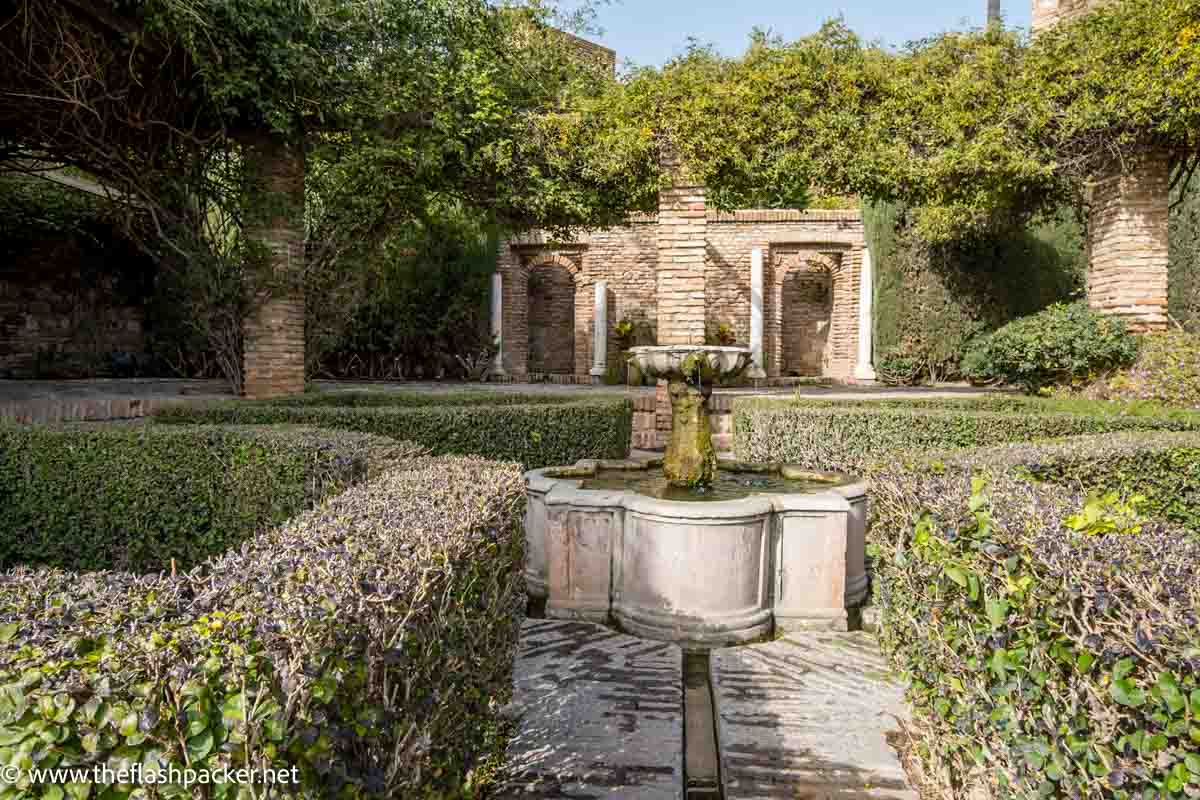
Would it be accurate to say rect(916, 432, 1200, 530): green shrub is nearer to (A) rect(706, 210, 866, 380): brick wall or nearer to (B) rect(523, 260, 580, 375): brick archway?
(A) rect(706, 210, 866, 380): brick wall

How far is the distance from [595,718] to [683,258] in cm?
638

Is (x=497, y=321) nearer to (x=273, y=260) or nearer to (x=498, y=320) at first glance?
(x=498, y=320)

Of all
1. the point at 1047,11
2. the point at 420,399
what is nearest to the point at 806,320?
the point at 1047,11

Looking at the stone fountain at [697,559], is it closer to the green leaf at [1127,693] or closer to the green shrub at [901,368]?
the green leaf at [1127,693]

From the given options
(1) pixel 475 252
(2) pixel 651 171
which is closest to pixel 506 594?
(2) pixel 651 171

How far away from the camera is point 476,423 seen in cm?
579

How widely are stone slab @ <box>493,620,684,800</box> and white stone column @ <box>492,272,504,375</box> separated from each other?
11.5m

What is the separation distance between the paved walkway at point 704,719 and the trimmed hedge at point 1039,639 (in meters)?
0.33

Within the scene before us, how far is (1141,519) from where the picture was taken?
Result: 6.15 feet

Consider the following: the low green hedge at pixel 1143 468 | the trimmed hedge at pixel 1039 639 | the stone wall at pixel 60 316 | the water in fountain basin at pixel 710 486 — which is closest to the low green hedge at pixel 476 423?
the water in fountain basin at pixel 710 486

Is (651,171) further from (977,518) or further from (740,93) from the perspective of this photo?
(977,518)

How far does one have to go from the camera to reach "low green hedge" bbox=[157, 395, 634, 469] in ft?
18.2

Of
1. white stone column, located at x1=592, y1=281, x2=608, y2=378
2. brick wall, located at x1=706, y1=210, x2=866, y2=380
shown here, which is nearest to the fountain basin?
white stone column, located at x1=592, y1=281, x2=608, y2=378

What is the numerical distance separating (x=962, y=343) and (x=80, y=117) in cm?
1426
